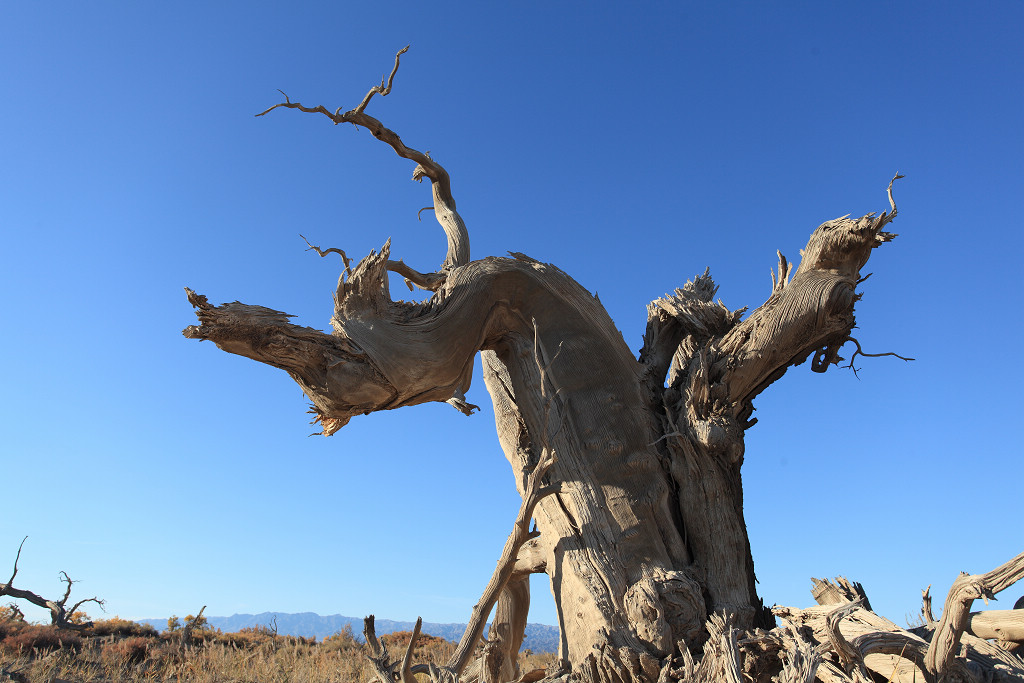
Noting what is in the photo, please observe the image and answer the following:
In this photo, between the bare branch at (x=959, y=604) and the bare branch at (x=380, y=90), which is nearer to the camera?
the bare branch at (x=959, y=604)

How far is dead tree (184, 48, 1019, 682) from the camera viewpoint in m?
3.62

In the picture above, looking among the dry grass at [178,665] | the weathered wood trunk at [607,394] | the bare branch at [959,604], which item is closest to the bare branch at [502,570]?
the weathered wood trunk at [607,394]

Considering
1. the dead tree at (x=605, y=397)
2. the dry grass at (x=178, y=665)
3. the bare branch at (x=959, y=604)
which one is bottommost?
the dry grass at (x=178, y=665)

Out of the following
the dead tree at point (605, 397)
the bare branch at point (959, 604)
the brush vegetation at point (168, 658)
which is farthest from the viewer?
the brush vegetation at point (168, 658)

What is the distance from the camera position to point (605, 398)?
4273 mm

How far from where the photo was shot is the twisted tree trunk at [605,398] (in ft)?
11.9

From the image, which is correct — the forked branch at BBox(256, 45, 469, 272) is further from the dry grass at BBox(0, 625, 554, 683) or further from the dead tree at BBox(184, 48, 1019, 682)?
the dry grass at BBox(0, 625, 554, 683)

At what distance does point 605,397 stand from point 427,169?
8.67 ft

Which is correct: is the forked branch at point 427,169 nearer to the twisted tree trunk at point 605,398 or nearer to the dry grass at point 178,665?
the twisted tree trunk at point 605,398

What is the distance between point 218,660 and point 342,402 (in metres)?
7.15

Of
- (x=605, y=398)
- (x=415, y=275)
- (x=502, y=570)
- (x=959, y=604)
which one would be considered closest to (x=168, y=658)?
(x=415, y=275)

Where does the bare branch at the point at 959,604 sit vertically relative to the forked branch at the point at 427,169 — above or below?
below

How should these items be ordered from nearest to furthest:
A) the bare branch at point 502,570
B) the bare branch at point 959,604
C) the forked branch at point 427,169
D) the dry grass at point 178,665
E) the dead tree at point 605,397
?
the bare branch at point 959,604, the bare branch at point 502,570, the dead tree at point 605,397, the forked branch at point 427,169, the dry grass at point 178,665

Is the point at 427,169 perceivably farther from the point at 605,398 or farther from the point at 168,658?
the point at 168,658
